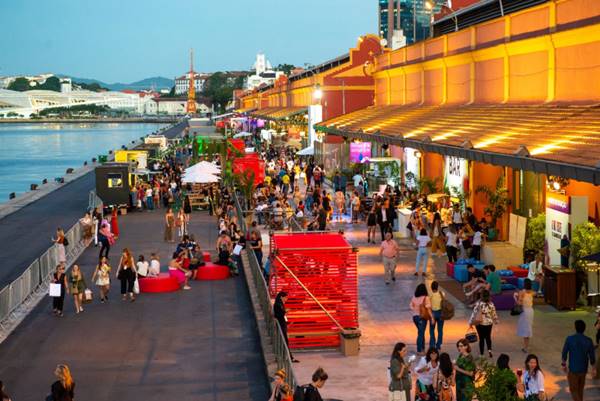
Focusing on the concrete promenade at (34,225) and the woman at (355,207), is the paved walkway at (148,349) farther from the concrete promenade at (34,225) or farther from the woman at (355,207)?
the woman at (355,207)

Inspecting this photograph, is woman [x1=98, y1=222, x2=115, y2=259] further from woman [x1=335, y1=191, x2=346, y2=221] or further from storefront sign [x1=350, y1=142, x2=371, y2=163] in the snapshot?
storefront sign [x1=350, y1=142, x2=371, y2=163]

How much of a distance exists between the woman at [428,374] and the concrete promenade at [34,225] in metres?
18.1

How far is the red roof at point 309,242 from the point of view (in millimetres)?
19328

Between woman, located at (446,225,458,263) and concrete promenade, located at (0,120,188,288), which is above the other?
woman, located at (446,225,458,263)

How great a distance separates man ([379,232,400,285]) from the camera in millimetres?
23906

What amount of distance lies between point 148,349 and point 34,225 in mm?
27341

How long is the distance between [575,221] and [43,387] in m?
12.0

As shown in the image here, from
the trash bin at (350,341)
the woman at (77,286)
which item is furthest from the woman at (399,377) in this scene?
the woman at (77,286)

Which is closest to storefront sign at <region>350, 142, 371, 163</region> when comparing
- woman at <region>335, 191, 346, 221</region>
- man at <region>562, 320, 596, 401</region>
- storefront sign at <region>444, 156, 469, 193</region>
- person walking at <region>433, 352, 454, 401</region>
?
woman at <region>335, 191, 346, 221</region>

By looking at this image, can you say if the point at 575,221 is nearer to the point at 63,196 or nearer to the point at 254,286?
the point at 254,286

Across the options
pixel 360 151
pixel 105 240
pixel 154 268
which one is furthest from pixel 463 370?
pixel 360 151

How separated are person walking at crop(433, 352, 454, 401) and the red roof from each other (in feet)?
21.1

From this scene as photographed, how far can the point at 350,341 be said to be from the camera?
17.7m

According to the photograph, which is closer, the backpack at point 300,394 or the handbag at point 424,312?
the backpack at point 300,394
